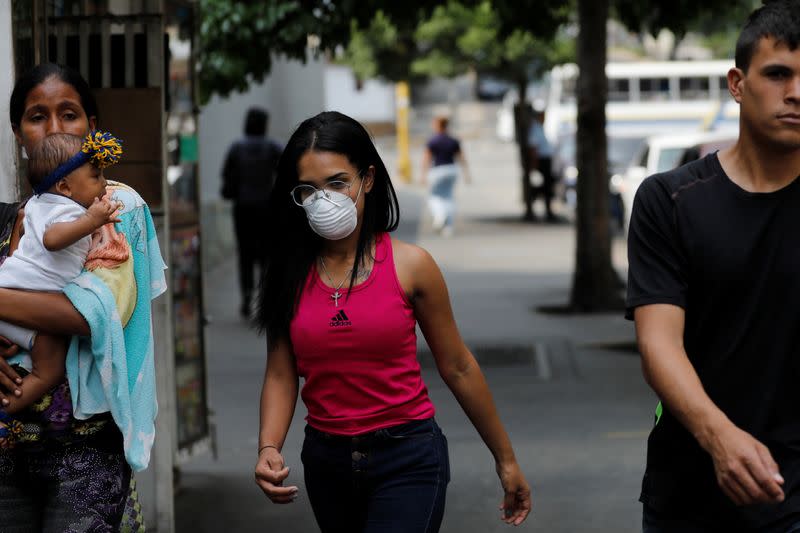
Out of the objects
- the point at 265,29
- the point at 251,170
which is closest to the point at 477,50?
the point at 251,170

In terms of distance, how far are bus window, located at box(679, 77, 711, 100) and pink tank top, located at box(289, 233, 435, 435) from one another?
3947 cm

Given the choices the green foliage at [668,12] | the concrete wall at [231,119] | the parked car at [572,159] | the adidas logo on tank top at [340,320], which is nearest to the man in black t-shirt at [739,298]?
the adidas logo on tank top at [340,320]

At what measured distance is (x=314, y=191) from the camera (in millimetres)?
3598

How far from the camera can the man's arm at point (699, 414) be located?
2.73 metres

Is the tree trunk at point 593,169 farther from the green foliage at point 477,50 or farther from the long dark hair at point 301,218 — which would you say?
the green foliage at point 477,50

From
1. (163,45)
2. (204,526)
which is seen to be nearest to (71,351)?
(163,45)

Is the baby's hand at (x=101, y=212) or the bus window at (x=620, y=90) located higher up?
the bus window at (x=620, y=90)

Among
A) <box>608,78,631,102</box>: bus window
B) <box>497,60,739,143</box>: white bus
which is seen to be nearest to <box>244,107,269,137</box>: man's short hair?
<box>497,60,739,143</box>: white bus

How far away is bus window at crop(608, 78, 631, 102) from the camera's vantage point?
4122 centimetres

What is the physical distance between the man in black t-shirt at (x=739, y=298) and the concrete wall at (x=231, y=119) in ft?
42.8

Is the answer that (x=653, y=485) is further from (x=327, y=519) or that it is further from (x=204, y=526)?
(x=204, y=526)

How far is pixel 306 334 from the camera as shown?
3.53 metres

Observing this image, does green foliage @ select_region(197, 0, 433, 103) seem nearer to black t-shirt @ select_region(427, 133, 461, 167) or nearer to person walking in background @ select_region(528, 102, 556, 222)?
black t-shirt @ select_region(427, 133, 461, 167)

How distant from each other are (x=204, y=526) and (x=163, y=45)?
2.19 metres
